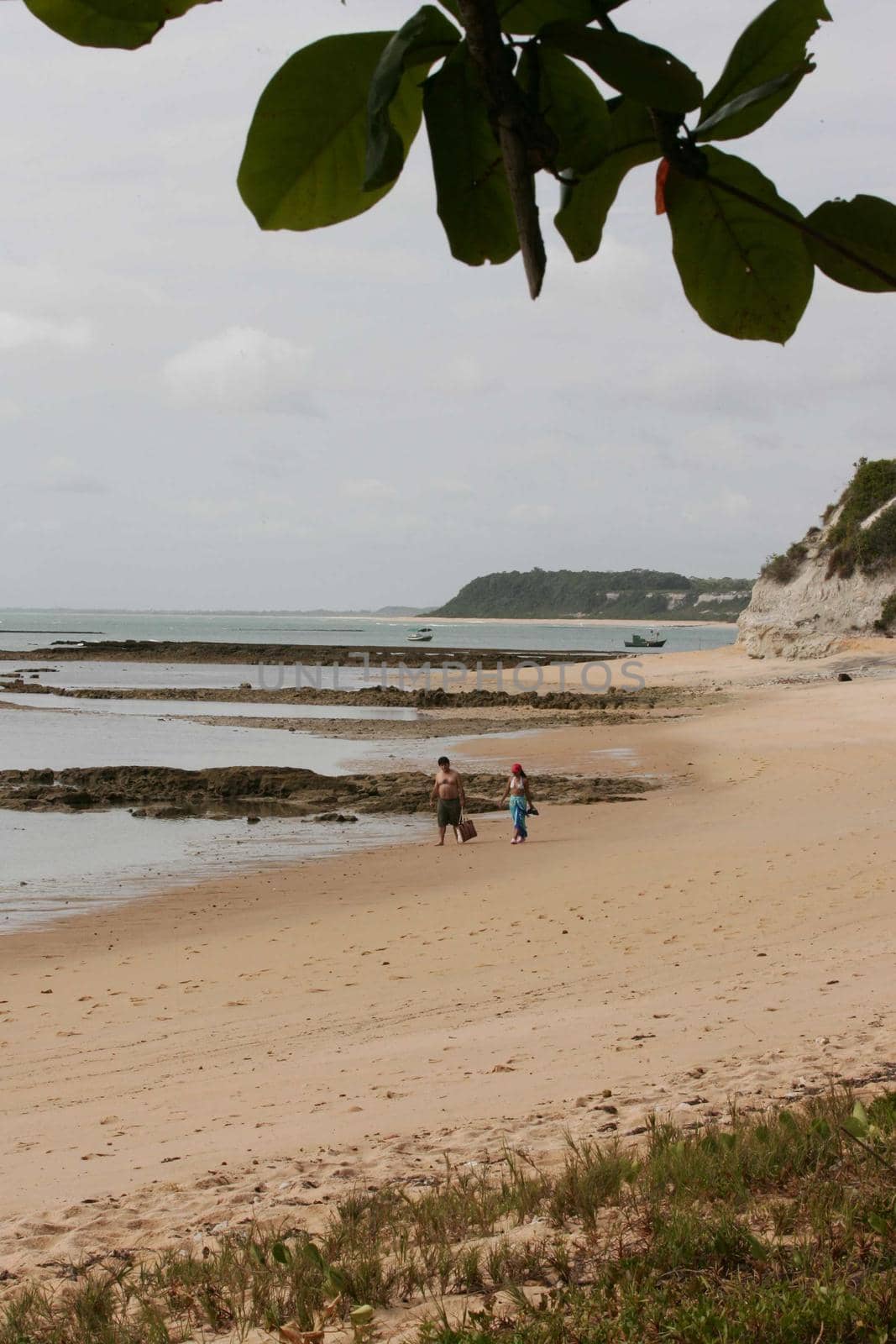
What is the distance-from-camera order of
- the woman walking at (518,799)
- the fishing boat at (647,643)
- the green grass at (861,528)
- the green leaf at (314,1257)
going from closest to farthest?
the green leaf at (314,1257)
the woman walking at (518,799)
the green grass at (861,528)
the fishing boat at (647,643)

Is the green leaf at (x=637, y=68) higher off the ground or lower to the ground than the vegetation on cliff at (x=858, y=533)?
lower

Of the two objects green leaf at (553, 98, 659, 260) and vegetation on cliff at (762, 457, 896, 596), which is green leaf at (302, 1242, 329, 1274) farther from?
vegetation on cliff at (762, 457, 896, 596)

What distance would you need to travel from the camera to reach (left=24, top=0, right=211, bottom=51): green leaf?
771 mm

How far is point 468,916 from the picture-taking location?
11.4m

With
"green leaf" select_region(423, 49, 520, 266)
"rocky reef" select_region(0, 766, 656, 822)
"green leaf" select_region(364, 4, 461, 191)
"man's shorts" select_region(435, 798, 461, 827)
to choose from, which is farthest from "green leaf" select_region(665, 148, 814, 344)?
"rocky reef" select_region(0, 766, 656, 822)

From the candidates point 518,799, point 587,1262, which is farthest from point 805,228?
point 518,799

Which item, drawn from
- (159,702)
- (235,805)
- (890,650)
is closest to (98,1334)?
(235,805)

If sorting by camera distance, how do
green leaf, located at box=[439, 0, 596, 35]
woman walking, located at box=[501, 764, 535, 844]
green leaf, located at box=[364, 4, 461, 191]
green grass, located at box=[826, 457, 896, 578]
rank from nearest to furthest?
green leaf, located at box=[364, 4, 461, 191]
green leaf, located at box=[439, 0, 596, 35]
woman walking, located at box=[501, 764, 535, 844]
green grass, located at box=[826, 457, 896, 578]

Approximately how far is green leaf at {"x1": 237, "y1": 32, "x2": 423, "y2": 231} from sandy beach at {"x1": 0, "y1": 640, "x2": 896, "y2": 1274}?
405cm

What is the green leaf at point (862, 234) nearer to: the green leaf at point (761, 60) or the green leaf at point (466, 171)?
the green leaf at point (761, 60)

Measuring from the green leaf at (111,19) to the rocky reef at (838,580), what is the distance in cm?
4149

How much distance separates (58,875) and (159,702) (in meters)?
30.5

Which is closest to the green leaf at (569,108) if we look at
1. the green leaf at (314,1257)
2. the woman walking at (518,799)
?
the green leaf at (314,1257)

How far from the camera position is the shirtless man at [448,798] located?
53.1 ft
